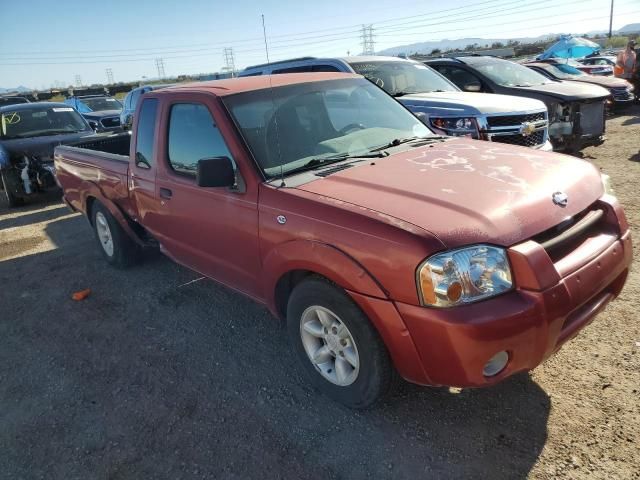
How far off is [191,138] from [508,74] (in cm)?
766

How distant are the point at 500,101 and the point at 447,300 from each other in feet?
18.1

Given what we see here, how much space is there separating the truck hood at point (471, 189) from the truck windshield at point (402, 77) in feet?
13.8

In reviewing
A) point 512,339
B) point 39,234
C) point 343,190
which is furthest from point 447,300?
point 39,234

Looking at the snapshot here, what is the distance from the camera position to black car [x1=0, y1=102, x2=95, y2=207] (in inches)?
350

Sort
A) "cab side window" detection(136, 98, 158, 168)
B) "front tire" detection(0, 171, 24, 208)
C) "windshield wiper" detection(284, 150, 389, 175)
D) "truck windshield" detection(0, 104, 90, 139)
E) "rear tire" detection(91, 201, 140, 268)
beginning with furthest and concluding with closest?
"truck windshield" detection(0, 104, 90, 139), "front tire" detection(0, 171, 24, 208), "rear tire" detection(91, 201, 140, 268), "cab side window" detection(136, 98, 158, 168), "windshield wiper" detection(284, 150, 389, 175)

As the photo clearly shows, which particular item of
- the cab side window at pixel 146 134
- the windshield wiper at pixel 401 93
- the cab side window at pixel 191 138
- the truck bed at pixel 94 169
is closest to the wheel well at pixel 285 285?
the cab side window at pixel 191 138

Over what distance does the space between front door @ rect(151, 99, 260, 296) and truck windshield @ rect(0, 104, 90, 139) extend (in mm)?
7108

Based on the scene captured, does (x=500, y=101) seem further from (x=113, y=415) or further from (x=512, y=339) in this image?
(x=113, y=415)

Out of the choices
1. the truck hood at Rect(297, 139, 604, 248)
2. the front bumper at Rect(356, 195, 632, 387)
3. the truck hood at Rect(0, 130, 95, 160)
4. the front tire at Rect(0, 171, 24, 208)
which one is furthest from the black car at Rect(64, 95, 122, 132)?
the front bumper at Rect(356, 195, 632, 387)

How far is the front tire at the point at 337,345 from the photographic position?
2590 millimetres

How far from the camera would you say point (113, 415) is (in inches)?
121

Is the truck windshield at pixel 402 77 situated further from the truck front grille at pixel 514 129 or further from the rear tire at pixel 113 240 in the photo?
the rear tire at pixel 113 240

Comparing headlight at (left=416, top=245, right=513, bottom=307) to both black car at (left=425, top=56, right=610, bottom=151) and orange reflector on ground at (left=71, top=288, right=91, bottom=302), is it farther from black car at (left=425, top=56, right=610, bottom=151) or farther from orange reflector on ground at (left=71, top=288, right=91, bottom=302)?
black car at (left=425, top=56, right=610, bottom=151)

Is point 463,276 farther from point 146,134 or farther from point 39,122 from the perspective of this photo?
point 39,122
